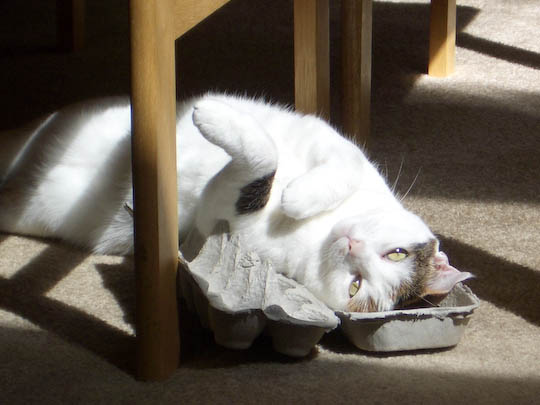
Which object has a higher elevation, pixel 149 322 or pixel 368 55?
pixel 368 55

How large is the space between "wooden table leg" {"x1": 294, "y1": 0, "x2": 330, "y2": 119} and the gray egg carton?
1.94 ft

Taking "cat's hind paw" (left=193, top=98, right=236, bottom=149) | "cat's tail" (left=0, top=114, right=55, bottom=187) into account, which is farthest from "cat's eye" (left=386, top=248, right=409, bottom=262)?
"cat's tail" (left=0, top=114, right=55, bottom=187)

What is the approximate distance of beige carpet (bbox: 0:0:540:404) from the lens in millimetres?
1183

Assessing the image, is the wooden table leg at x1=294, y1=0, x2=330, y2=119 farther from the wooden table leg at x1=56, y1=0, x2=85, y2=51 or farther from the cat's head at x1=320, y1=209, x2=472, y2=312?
the wooden table leg at x1=56, y1=0, x2=85, y2=51

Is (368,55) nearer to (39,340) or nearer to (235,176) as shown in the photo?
(235,176)

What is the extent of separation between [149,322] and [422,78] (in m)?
1.66

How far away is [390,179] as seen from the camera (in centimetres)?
193

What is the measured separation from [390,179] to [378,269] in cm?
68

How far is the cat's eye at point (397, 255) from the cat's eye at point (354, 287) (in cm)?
6

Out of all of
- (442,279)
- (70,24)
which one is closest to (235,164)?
(442,279)

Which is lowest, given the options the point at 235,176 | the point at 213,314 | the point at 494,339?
the point at 494,339

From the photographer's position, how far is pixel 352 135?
195 cm

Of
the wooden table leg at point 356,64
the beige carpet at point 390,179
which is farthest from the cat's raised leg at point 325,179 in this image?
the wooden table leg at point 356,64

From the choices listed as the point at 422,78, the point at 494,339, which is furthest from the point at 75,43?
the point at 494,339
